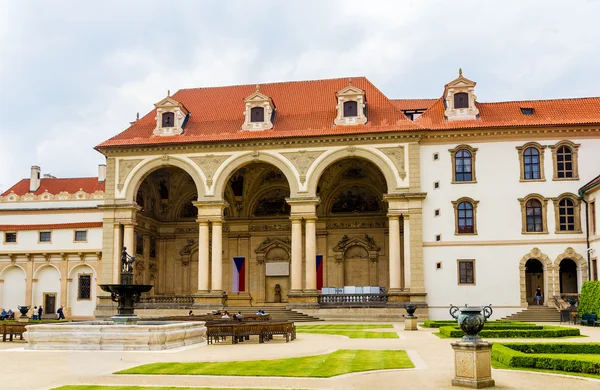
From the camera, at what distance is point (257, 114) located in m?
50.4

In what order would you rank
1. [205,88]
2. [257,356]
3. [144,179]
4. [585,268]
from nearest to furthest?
[257,356] → [585,268] → [144,179] → [205,88]

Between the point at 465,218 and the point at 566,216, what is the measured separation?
21.5ft

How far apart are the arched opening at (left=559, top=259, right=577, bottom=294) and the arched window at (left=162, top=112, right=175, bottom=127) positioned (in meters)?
29.6

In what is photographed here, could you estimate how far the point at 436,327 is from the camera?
3672 centimetres

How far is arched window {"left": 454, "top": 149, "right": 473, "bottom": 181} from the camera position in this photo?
47.0 meters

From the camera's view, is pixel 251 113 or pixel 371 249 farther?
pixel 371 249

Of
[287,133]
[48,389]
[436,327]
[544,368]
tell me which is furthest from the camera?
[287,133]

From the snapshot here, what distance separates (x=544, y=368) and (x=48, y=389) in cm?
1185

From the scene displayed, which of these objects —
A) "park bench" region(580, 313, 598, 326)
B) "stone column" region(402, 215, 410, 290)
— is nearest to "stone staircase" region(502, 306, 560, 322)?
"park bench" region(580, 313, 598, 326)

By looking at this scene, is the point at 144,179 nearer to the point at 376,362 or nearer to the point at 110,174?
the point at 110,174

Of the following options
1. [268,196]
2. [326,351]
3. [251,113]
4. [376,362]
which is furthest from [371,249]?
[376,362]

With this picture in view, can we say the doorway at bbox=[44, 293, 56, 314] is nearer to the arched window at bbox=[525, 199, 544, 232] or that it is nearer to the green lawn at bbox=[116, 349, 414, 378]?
the arched window at bbox=[525, 199, 544, 232]

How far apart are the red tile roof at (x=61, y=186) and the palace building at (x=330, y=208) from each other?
627 centimetres

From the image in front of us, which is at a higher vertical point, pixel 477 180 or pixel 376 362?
pixel 477 180
